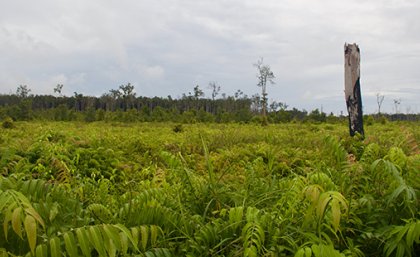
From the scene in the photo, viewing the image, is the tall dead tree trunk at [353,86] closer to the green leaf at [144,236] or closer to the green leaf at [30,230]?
the green leaf at [144,236]

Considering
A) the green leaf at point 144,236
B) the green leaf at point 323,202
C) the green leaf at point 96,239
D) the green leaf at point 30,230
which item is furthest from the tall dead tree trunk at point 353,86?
the green leaf at point 30,230

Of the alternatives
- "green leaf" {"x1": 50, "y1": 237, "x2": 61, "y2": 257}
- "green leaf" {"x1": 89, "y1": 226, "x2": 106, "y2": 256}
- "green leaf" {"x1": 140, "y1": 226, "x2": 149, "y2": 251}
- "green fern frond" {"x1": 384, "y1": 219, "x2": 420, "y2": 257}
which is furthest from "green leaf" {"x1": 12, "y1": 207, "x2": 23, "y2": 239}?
"green fern frond" {"x1": 384, "y1": 219, "x2": 420, "y2": 257}

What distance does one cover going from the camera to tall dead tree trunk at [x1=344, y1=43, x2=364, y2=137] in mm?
10570

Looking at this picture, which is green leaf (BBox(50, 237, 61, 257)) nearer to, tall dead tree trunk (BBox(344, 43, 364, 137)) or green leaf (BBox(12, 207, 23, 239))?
green leaf (BBox(12, 207, 23, 239))

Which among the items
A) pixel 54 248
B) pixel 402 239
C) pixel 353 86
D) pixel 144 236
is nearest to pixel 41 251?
pixel 54 248

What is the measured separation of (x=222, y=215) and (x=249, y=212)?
0.42 m

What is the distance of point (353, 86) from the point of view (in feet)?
34.8

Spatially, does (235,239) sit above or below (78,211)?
below

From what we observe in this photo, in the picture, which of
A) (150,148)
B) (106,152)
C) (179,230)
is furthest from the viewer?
(150,148)

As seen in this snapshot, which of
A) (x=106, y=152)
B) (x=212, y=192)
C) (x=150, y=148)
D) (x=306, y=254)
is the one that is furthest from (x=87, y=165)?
(x=306, y=254)

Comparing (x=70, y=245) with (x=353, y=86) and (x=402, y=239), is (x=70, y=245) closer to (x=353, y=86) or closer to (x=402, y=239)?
(x=402, y=239)

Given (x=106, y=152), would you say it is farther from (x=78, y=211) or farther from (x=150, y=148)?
(x=78, y=211)

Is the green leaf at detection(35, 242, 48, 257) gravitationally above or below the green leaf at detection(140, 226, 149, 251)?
above

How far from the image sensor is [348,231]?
3023mm
